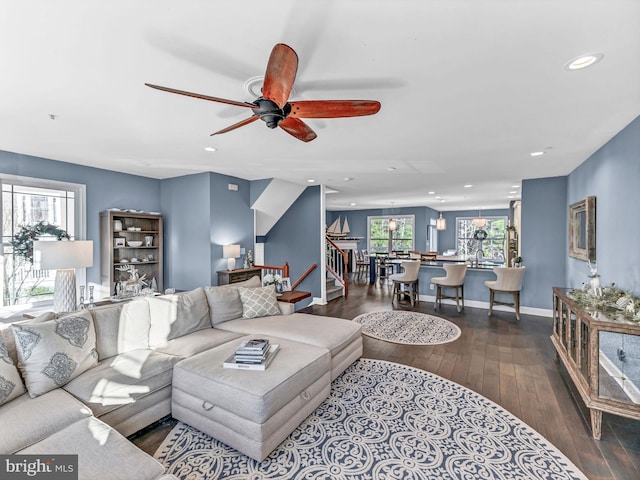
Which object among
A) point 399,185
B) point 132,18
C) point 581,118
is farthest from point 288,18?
point 399,185

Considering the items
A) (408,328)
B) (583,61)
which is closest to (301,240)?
(408,328)

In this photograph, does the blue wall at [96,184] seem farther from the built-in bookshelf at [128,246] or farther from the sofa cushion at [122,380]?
the sofa cushion at [122,380]

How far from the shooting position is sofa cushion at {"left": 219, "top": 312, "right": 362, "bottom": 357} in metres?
2.99

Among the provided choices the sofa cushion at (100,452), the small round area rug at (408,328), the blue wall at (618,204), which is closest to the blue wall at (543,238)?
the blue wall at (618,204)

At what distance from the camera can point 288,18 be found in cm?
153

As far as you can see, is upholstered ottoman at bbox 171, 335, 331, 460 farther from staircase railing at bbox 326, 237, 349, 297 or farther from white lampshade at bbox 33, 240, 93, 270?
staircase railing at bbox 326, 237, 349, 297

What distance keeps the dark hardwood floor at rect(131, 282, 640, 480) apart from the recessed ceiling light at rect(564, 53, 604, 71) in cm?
257

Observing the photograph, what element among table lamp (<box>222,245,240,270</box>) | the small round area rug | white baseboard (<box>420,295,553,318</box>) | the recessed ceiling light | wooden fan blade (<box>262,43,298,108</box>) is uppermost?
the recessed ceiling light

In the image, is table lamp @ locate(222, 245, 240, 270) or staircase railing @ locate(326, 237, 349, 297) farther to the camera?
staircase railing @ locate(326, 237, 349, 297)

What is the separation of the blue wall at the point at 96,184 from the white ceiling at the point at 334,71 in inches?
11.0

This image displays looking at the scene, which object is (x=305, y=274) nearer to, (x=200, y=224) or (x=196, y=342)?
(x=200, y=224)

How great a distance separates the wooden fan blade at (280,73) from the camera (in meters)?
1.45

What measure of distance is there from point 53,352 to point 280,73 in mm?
2367

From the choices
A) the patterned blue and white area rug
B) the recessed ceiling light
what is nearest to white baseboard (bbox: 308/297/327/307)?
the patterned blue and white area rug
